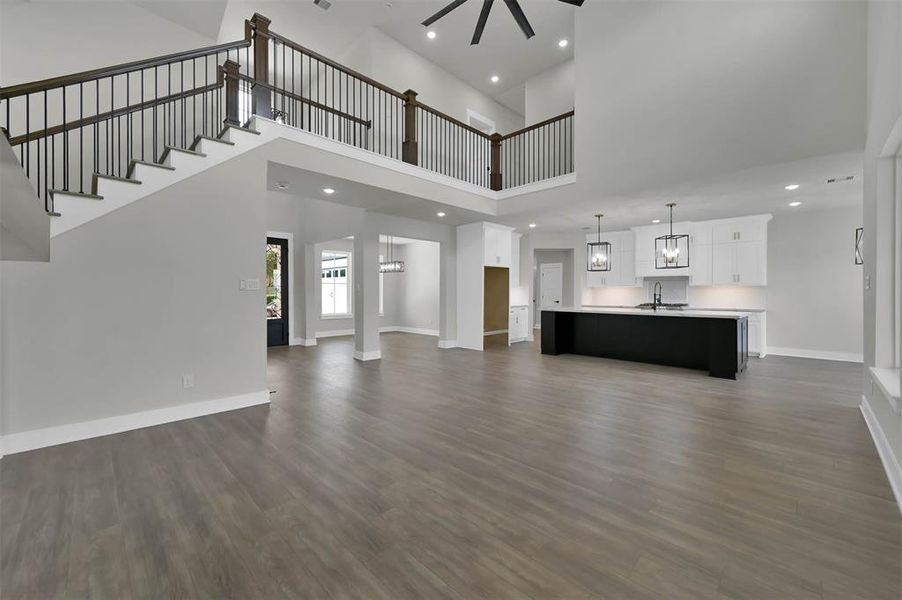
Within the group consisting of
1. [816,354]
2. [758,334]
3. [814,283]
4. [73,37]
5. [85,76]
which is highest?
[73,37]

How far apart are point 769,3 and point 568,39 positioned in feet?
12.4

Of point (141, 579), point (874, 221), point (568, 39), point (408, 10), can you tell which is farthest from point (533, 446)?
point (568, 39)

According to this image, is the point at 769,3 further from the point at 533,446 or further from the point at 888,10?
the point at 533,446

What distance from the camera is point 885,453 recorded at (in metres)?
2.66

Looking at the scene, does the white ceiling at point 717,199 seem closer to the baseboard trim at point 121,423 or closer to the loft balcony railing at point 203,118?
the loft balcony railing at point 203,118

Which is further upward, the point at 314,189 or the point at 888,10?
the point at 888,10

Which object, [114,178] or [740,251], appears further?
[740,251]

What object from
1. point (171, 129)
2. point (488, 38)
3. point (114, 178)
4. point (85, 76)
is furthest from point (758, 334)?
point (171, 129)

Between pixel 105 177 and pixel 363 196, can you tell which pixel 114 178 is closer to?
pixel 105 177

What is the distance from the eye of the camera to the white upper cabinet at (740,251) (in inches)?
287

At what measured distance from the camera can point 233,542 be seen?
1.82m

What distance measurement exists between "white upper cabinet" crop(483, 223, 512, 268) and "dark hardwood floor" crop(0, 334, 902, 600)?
454 centimetres

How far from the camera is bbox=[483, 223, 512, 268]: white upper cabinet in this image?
26.1 ft

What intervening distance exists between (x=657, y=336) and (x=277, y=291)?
7855mm
